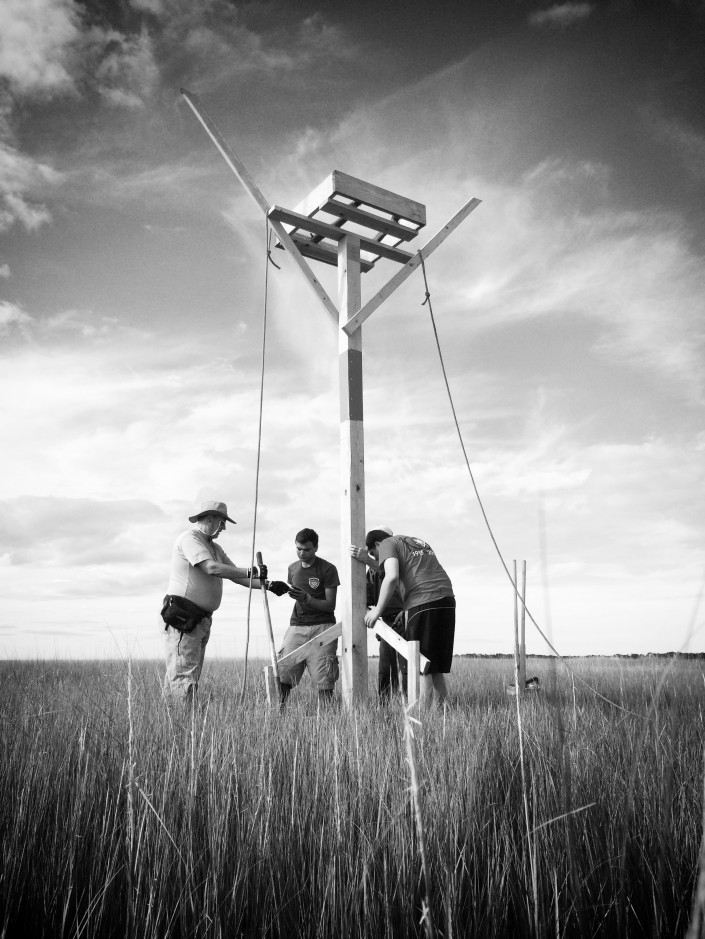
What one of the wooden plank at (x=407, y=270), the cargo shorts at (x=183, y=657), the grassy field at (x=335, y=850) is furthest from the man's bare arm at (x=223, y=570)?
the grassy field at (x=335, y=850)

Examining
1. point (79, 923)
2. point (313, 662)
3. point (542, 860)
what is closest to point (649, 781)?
point (542, 860)

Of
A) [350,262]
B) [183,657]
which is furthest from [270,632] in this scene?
[350,262]

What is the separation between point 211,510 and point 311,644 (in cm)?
172

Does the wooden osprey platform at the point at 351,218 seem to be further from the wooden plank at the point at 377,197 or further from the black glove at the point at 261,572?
the black glove at the point at 261,572

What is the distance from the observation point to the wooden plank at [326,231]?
6.80 m

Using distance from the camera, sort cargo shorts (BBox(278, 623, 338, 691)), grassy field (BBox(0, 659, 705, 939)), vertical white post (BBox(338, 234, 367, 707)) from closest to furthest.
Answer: grassy field (BBox(0, 659, 705, 939))
vertical white post (BBox(338, 234, 367, 707))
cargo shorts (BBox(278, 623, 338, 691))

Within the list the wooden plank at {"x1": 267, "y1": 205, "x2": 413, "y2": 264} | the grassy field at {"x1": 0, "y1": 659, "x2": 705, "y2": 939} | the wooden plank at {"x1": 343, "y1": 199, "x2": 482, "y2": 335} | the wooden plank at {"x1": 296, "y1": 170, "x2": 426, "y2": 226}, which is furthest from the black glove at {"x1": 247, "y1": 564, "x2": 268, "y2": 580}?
the wooden plank at {"x1": 296, "y1": 170, "x2": 426, "y2": 226}

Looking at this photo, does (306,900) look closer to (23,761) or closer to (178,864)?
(178,864)

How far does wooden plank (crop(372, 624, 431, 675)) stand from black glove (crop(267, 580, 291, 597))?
1050 mm

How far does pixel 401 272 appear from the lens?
23.6 ft

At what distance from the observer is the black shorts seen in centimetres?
582

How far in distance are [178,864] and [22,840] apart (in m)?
0.68

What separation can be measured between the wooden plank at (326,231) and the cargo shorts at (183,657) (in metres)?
4.24

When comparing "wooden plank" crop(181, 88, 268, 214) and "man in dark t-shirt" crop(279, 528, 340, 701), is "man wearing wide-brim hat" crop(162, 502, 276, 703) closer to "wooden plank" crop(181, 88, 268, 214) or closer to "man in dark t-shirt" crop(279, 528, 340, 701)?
"man in dark t-shirt" crop(279, 528, 340, 701)
